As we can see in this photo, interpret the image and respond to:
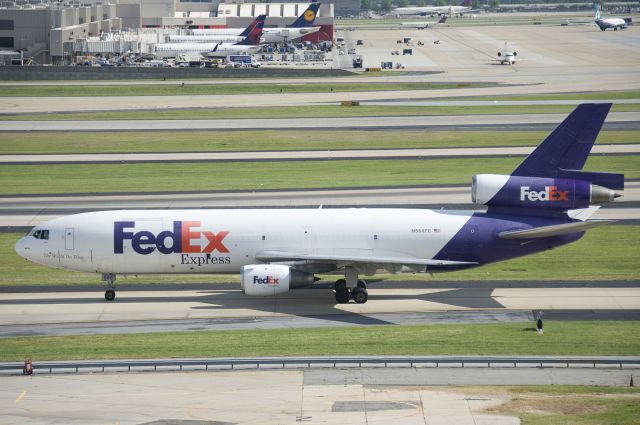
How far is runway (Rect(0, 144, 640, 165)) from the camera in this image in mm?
92562

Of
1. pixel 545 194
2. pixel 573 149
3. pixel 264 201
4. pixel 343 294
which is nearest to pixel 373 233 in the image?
pixel 343 294

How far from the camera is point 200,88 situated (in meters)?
148

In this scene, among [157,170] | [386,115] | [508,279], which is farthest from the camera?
[386,115]

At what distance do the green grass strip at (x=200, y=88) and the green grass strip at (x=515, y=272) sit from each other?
83.8 metres

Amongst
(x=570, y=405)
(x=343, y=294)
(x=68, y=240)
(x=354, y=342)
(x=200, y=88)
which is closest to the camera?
(x=570, y=405)

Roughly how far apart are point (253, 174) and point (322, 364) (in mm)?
45899

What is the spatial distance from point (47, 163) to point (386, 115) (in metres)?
42.7

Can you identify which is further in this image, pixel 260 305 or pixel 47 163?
pixel 47 163

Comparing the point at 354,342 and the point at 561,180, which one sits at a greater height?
the point at 561,180

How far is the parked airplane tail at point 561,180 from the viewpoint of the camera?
52.1m

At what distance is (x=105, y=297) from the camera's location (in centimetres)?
5338

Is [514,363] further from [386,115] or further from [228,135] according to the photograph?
[386,115]

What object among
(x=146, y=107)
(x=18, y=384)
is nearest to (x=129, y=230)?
(x=18, y=384)

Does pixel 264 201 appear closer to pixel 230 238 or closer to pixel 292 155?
pixel 292 155
